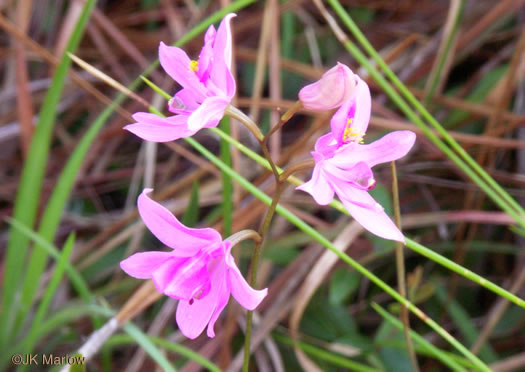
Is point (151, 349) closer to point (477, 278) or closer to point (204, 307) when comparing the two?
point (204, 307)

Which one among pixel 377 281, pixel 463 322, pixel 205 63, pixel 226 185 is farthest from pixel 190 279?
pixel 463 322

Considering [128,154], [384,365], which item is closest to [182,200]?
[128,154]

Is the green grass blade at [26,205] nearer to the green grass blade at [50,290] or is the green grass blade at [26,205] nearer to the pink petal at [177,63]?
the green grass blade at [50,290]

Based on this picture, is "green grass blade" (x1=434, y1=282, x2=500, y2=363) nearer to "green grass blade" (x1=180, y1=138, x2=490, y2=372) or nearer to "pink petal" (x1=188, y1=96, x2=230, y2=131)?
"green grass blade" (x1=180, y1=138, x2=490, y2=372)

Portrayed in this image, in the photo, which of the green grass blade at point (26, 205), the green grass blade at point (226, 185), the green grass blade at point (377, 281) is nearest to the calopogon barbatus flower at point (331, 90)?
the green grass blade at point (377, 281)

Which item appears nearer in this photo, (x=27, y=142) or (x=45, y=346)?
(x=45, y=346)

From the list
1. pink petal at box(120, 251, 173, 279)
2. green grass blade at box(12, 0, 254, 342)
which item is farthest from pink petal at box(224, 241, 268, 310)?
green grass blade at box(12, 0, 254, 342)

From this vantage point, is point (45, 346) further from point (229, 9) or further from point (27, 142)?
point (229, 9)
